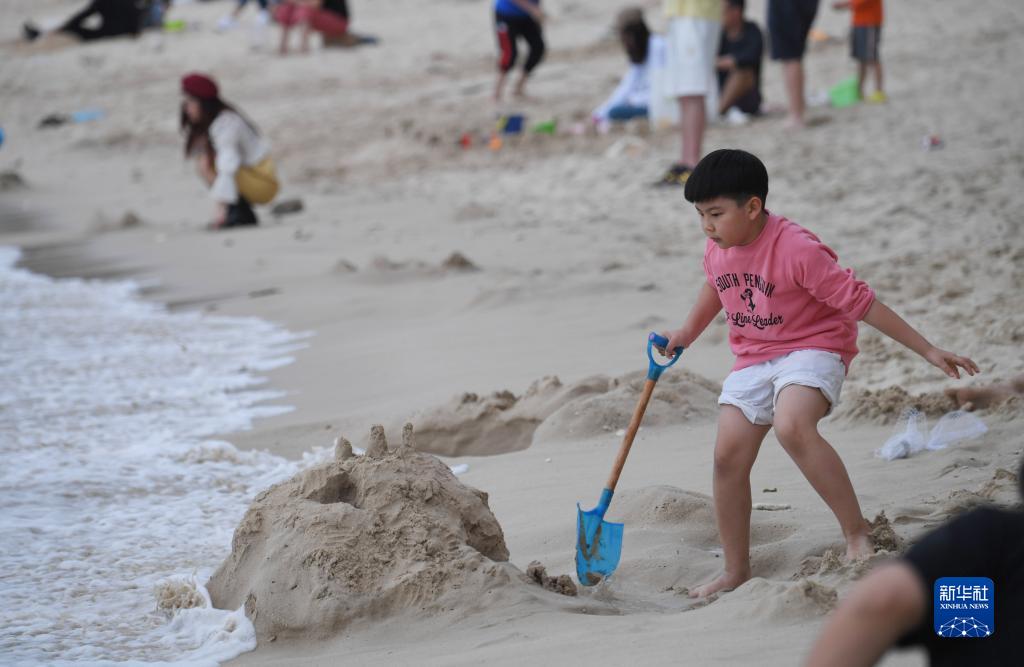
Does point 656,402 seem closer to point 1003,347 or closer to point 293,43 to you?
point 1003,347

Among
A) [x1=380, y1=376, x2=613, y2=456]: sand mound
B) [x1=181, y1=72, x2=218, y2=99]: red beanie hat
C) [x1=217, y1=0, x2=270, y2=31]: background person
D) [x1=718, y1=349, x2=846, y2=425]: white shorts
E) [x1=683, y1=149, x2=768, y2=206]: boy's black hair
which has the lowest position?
[x1=380, y1=376, x2=613, y2=456]: sand mound

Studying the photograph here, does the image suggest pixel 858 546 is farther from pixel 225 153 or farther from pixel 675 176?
pixel 225 153

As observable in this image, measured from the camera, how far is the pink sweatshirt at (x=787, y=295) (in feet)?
9.40

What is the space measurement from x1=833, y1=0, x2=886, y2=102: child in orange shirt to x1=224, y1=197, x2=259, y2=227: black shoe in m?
5.39

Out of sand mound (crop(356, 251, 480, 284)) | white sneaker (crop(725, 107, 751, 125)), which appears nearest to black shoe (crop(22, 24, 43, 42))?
white sneaker (crop(725, 107, 751, 125))

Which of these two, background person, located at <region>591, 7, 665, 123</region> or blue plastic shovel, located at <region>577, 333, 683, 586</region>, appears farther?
background person, located at <region>591, 7, 665, 123</region>

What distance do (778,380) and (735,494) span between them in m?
0.29

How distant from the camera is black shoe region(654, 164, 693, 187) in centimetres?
861

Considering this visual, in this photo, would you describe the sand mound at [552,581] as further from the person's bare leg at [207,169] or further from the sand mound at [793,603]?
the person's bare leg at [207,169]

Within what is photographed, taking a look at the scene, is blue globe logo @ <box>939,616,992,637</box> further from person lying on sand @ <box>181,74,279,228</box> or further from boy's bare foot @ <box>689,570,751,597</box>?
person lying on sand @ <box>181,74,279,228</box>

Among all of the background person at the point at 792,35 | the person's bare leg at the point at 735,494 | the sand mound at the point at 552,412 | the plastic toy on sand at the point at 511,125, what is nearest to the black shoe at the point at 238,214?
the plastic toy on sand at the point at 511,125

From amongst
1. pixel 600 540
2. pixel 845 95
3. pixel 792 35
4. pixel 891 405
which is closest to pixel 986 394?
pixel 891 405

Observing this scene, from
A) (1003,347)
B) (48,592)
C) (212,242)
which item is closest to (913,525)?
(1003,347)

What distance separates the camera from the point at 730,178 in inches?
113
